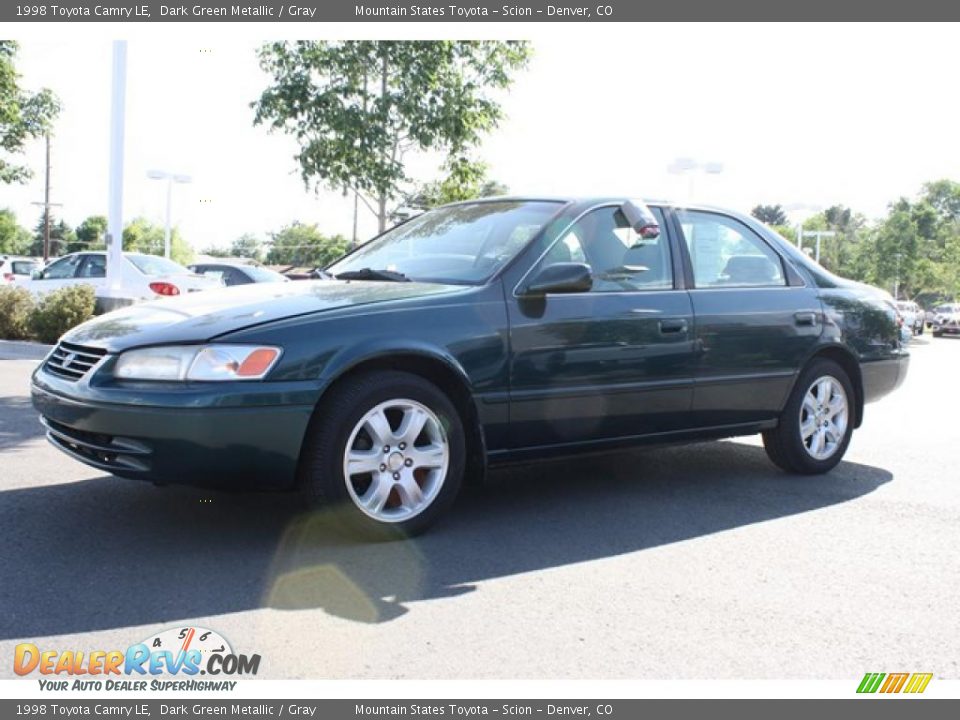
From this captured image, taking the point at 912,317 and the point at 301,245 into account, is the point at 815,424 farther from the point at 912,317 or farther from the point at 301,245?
the point at 301,245

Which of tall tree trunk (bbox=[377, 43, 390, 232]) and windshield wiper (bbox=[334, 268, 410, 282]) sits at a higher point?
tall tree trunk (bbox=[377, 43, 390, 232])

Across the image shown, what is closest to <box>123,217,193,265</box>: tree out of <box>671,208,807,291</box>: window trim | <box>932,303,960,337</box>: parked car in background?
<box>932,303,960,337</box>: parked car in background

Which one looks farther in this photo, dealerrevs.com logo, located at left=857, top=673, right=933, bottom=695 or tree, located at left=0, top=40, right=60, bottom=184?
tree, located at left=0, top=40, right=60, bottom=184

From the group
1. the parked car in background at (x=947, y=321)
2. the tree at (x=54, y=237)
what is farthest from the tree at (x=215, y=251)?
the parked car in background at (x=947, y=321)

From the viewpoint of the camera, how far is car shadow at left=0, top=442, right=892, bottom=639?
11.8 feet

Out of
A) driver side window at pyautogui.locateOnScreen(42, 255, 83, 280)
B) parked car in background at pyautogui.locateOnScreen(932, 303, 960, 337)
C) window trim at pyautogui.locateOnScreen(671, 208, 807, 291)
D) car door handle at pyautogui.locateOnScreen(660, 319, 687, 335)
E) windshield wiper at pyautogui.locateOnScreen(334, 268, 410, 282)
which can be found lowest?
parked car in background at pyautogui.locateOnScreen(932, 303, 960, 337)

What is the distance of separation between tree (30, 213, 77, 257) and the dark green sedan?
9172 centimetres

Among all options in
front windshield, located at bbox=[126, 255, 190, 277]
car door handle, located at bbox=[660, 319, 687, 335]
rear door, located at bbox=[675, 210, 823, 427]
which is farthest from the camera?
front windshield, located at bbox=[126, 255, 190, 277]

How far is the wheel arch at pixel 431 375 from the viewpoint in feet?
13.7

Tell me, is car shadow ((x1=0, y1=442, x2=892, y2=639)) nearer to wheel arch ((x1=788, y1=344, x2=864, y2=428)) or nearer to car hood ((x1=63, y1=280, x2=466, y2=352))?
wheel arch ((x1=788, y1=344, x2=864, y2=428))

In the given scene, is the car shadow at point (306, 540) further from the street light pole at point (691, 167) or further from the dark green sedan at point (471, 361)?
the street light pole at point (691, 167)

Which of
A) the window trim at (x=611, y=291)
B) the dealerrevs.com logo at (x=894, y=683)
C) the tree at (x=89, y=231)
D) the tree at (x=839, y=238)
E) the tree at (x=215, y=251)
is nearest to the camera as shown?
the dealerrevs.com logo at (x=894, y=683)

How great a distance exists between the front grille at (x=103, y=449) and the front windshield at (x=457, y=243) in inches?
65.1

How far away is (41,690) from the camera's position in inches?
114
